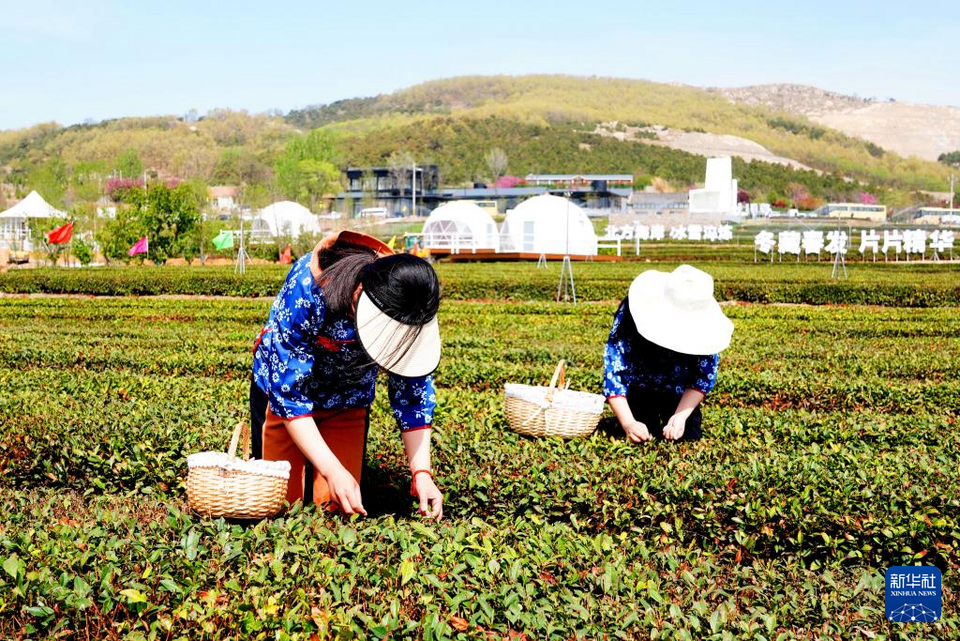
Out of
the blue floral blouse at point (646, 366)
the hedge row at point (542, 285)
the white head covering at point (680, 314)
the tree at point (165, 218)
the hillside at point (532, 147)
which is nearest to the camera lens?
the white head covering at point (680, 314)

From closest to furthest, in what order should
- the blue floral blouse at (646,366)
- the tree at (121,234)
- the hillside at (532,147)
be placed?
the blue floral blouse at (646,366) < the tree at (121,234) < the hillside at (532,147)

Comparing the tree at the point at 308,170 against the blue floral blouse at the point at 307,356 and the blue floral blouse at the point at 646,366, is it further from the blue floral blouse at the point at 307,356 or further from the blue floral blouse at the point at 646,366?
the blue floral blouse at the point at 307,356

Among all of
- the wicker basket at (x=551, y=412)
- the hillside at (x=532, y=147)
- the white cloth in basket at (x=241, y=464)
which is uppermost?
the hillside at (x=532, y=147)

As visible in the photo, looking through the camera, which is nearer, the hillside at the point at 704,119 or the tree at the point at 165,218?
the tree at the point at 165,218

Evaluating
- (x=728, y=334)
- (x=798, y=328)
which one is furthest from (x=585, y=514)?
(x=798, y=328)

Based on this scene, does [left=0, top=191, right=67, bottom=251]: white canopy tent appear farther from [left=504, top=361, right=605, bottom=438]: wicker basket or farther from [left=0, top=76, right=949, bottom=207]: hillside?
[left=504, top=361, right=605, bottom=438]: wicker basket

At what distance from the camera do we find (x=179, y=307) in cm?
1628

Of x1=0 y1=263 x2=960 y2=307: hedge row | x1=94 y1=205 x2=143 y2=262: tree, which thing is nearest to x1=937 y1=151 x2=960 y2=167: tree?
x1=0 y1=263 x2=960 y2=307: hedge row

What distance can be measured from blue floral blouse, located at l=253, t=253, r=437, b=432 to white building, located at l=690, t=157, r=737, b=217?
74530 millimetres

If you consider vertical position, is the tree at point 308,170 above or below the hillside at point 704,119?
below

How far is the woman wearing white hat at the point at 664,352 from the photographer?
4.30 meters

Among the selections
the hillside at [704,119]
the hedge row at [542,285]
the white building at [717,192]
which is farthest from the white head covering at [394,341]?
the hillside at [704,119]

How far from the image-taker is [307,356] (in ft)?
9.90

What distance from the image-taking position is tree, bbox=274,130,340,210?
7031cm
